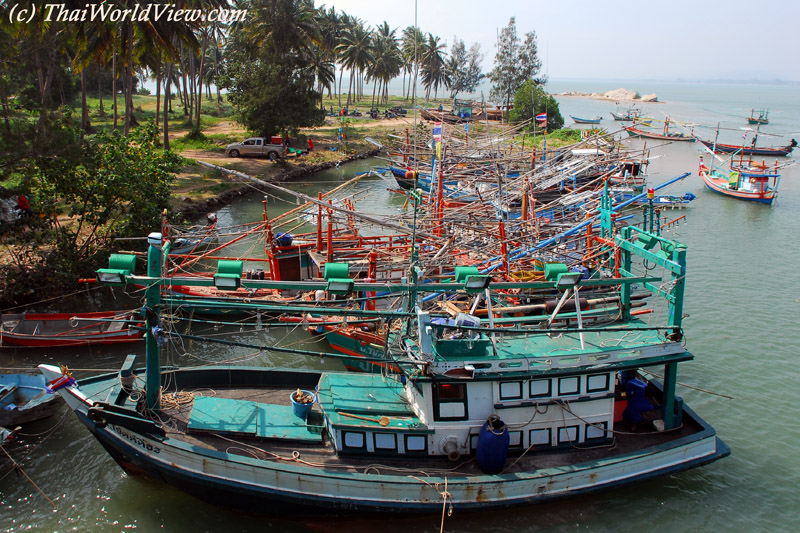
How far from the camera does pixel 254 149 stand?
142ft

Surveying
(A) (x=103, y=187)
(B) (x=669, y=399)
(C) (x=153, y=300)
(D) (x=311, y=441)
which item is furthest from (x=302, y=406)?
(A) (x=103, y=187)

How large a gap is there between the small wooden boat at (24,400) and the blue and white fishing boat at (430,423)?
2.67m

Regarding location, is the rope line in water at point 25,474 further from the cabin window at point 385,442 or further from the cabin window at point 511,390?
the cabin window at point 511,390

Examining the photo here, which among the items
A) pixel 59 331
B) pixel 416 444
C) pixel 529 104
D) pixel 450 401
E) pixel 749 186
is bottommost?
pixel 59 331

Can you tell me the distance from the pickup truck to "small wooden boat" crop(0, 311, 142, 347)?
1068 inches

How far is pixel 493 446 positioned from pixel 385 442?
2015mm

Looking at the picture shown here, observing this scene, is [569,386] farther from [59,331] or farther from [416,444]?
[59,331]

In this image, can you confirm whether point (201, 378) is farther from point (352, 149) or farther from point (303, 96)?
point (352, 149)

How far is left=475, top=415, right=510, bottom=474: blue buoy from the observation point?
10.4 metres

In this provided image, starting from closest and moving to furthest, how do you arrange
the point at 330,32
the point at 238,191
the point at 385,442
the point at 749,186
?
the point at 385,442 → the point at 238,191 → the point at 749,186 → the point at 330,32

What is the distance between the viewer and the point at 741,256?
27.9 meters

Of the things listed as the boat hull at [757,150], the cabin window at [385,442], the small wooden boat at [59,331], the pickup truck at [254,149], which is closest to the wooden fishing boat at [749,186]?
the boat hull at [757,150]

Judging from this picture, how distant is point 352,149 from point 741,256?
34157 millimetres

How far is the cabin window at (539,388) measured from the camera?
10828 mm
